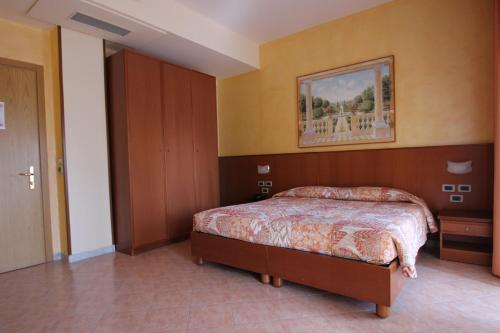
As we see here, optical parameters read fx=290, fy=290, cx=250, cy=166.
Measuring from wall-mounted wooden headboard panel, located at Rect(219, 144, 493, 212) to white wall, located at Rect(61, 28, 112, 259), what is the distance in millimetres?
2206

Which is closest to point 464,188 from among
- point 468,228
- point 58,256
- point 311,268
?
point 468,228

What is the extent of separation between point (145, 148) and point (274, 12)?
2.37 meters

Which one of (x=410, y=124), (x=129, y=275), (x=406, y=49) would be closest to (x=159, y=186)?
(x=129, y=275)

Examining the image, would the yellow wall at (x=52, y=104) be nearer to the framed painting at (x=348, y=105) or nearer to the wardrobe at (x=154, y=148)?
the wardrobe at (x=154, y=148)

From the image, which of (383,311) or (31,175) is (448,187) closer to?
(383,311)

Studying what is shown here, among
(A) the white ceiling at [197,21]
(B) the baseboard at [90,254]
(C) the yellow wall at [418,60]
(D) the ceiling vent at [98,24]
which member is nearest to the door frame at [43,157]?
(B) the baseboard at [90,254]

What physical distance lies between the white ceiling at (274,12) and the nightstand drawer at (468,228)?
105 inches

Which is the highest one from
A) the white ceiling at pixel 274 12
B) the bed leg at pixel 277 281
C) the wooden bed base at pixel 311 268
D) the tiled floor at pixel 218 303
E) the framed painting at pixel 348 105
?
the white ceiling at pixel 274 12

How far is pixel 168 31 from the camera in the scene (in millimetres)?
3357

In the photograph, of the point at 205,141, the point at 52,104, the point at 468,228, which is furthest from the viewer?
the point at 205,141

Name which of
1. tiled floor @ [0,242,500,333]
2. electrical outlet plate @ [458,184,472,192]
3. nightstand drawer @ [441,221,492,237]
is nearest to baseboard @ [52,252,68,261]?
tiled floor @ [0,242,500,333]

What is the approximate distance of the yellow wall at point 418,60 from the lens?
3023mm

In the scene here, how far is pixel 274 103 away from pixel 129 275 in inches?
123

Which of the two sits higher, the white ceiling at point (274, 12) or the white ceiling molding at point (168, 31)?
the white ceiling at point (274, 12)
